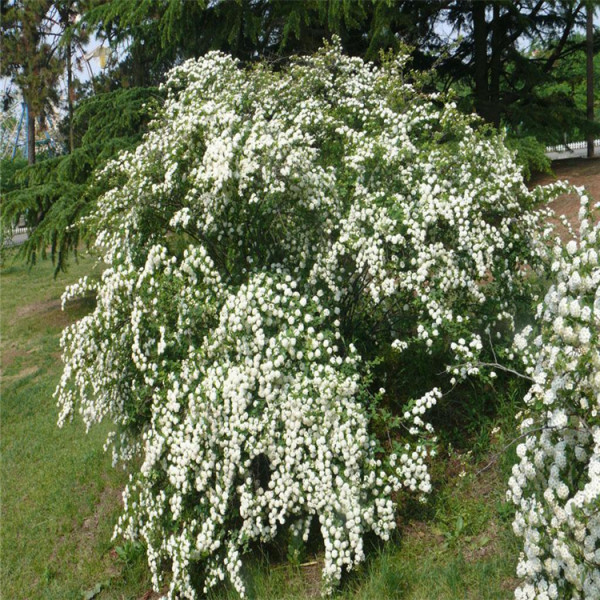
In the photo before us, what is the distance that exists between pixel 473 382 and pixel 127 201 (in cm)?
289

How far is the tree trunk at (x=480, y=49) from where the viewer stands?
1148 centimetres

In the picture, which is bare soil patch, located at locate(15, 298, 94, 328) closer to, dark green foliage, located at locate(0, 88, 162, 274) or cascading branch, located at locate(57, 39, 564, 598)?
A: dark green foliage, located at locate(0, 88, 162, 274)

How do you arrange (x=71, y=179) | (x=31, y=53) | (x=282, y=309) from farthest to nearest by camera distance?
(x=31, y=53) → (x=71, y=179) → (x=282, y=309)

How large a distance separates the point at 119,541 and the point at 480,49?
1001cm

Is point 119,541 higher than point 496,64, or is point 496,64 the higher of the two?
point 496,64

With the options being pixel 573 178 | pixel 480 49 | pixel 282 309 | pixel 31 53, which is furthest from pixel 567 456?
A: pixel 31 53

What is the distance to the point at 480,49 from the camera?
11656 mm

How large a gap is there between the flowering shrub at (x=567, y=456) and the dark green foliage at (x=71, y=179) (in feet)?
26.5

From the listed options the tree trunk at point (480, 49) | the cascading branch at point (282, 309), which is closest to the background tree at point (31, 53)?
the tree trunk at point (480, 49)

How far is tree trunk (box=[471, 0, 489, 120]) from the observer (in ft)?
37.7

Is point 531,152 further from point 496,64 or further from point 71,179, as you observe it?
point 71,179

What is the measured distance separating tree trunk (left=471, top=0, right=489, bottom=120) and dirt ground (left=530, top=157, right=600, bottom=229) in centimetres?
170

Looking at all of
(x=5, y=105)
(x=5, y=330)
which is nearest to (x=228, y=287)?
(x=5, y=330)

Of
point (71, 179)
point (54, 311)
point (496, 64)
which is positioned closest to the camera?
point (71, 179)
